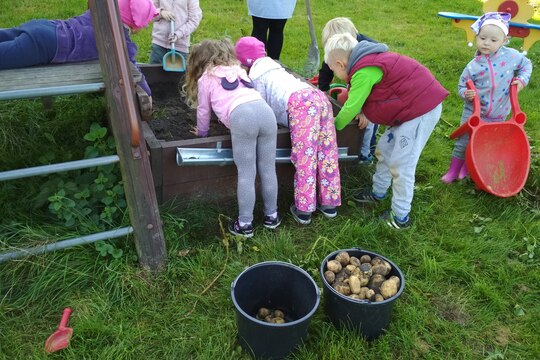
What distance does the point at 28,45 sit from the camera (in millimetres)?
2707

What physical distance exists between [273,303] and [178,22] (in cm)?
287

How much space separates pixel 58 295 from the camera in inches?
104

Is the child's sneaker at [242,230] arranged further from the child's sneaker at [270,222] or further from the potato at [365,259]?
the potato at [365,259]

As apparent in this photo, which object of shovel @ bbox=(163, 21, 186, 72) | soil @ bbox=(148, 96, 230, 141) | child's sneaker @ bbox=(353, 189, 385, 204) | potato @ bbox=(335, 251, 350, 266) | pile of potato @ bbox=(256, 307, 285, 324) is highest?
shovel @ bbox=(163, 21, 186, 72)

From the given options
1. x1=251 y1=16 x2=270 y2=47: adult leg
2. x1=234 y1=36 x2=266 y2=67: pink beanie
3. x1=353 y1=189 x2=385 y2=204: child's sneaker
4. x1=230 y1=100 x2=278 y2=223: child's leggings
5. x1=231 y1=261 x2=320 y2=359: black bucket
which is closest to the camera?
x1=231 y1=261 x2=320 y2=359: black bucket

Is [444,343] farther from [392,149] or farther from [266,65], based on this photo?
[266,65]

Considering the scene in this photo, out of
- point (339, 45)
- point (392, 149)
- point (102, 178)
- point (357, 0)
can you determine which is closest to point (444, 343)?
point (392, 149)

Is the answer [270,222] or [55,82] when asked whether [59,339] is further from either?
[270,222]

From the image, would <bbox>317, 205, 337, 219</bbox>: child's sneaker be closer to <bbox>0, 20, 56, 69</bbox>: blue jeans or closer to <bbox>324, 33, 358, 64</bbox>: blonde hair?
<bbox>324, 33, 358, 64</bbox>: blonde hair

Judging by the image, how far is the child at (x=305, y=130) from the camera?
10.4 feet

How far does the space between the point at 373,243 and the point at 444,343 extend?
0.79m

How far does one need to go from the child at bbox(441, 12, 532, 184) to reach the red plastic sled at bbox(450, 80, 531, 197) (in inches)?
2.8

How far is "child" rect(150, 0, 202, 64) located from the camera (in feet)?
14.4

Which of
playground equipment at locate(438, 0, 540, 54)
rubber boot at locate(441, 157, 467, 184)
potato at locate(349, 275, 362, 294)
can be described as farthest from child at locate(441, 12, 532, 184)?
potato at locate(349, 275, 362, 294)
